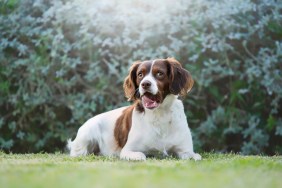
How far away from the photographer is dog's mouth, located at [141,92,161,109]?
589 centimetres

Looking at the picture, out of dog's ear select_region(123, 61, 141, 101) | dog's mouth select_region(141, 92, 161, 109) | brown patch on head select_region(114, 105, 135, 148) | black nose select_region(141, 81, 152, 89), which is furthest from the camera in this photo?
brown patch on head select_region(114, 105, 135, 148)

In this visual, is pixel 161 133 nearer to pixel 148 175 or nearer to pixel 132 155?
pixel 132 155

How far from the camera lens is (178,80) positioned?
6.11 metres

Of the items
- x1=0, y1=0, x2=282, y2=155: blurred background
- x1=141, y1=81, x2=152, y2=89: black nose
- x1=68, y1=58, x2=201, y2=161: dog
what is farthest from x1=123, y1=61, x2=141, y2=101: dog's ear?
x1=0, y1=0, x2=282, y2=155: blurred background

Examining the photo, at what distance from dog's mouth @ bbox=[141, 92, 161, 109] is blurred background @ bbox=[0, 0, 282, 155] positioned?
170 cm

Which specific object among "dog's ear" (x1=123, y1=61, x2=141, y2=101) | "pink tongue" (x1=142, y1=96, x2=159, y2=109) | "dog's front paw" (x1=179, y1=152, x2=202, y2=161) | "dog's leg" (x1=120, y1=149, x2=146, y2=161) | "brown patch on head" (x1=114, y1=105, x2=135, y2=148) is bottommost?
"dog's front paw" (x1=179, y1=152, x2=202, y2=161)

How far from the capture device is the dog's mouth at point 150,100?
5887 millimetres

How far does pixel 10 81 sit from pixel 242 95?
9.84 feet

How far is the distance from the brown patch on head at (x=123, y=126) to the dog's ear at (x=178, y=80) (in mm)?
586

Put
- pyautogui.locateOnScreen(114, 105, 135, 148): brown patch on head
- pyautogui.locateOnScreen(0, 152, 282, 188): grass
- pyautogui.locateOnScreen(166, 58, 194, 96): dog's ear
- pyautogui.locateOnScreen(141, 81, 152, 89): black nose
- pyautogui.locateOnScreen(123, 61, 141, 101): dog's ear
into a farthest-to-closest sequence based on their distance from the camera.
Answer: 1. pyautogui.locateOnScreen(114, 105, 135, 148): brown patch on head
2. pyautogui.locateOnScreen(123, 61, 141, 101): dog's ear
3. pyautogui.locateOnScreen(166, 58, 194, 96): dog's ear
4. pyautogui.locateOnScreen(141, 81, 152, 89): black nose
5. pyautogui.locateOnScreen(0, 152, 282, 188): grass

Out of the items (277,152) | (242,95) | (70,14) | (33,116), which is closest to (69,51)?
(70,14)

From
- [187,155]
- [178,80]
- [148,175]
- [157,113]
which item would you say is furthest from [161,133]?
[148,175]

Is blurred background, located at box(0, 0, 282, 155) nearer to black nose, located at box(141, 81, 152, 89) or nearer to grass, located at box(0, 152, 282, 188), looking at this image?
black nose, located at box(141, 81, 152, 89)

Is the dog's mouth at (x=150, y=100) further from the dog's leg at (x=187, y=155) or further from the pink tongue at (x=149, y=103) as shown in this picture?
the dog's leg at (x=187, y=155)
